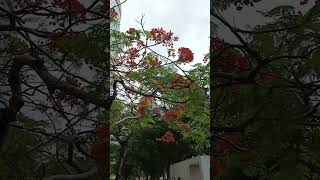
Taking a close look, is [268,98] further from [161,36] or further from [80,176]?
[161,36]

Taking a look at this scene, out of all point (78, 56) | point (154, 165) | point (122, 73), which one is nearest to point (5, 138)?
point (78, 56)

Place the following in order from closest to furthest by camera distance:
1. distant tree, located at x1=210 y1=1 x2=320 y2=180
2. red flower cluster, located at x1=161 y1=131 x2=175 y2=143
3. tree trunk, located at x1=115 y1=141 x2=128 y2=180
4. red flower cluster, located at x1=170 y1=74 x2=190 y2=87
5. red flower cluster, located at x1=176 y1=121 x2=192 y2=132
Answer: distant tree, located at x1=210 y1=1 x2=320 y2=180, red flower cluster, located at x1=170 y1=74 x2=190 y2=87, red flower cluster, located at x1=176 y1=121 x2=192 y2=132, tree trunk, located at x1=115 y1=141 x2=128 y2=180, red flower cluster, located at x1=161 y1=131 x2=175 y2=143

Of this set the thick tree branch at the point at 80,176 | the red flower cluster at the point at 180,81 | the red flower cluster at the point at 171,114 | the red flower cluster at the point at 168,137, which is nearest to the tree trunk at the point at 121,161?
the red flower cluster at the point at 168,137

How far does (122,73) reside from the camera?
15.1 feet

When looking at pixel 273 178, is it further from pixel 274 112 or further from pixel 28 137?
pixel 28 137

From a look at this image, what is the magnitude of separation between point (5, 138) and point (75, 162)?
36 centimetres

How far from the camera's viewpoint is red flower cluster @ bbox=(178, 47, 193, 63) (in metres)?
4.66

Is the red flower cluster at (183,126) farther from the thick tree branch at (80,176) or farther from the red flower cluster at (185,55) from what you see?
the thick tree branch at (80,176)

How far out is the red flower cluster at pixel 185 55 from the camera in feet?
15.3

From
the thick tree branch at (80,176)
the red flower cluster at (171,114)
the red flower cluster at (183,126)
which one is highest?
the red flower cluster at (171,114)

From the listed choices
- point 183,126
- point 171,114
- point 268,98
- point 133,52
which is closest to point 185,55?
point 133,52

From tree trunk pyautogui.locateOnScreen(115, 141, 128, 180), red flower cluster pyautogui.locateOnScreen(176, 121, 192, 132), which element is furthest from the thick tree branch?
tree trunk pyautogui.locateOnScreen(115, 141, 128, 180)

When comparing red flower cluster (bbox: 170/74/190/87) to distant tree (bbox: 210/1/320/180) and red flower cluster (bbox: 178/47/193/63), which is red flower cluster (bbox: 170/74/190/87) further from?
distant tree (bbox: 210/1/320/180)

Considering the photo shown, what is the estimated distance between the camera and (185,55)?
469 centimetres
